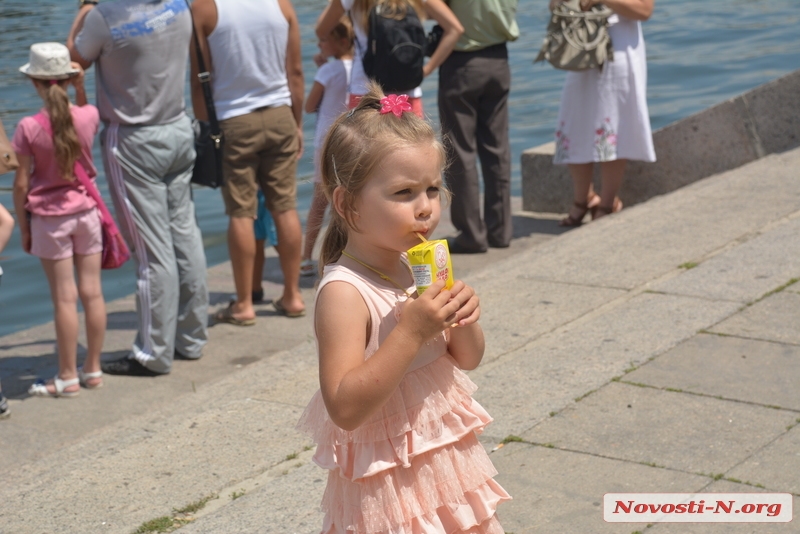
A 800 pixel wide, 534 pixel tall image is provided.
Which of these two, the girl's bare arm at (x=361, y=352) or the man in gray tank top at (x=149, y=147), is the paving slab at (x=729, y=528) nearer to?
the girl's bare arm at (x=361, y=352)

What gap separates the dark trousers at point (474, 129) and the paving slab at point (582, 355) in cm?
214

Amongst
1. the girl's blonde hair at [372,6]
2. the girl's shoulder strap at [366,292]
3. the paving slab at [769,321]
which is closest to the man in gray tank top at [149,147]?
the girl's blonde hair at [372,6]

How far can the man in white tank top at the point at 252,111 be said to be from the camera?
5539 millimetres

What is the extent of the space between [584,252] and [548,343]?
143 cm

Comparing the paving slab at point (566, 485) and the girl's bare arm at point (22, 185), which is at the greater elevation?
the girl's bare arm at point (22, 185)

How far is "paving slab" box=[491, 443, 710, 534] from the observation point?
2914 millimetres

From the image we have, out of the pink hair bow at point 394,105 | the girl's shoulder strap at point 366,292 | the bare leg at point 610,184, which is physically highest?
the pink hair bow at point 394,105

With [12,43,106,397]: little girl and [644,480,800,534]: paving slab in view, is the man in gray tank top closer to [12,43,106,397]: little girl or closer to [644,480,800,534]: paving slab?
[12,43,106,397]: little girl

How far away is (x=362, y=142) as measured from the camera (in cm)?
215

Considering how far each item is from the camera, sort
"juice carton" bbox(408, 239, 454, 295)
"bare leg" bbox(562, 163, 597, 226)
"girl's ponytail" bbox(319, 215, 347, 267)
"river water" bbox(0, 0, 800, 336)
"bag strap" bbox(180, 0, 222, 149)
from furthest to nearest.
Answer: "river water" bbox(0, 0, 800, 336) < "bare leg" bbox(562, 163, 597, 226) < "bag strap" bbox(180, 0, 222, 149) < "girl's ponytail" bbox(319, 215, 347, 267) < "juice carton" bbox(408, 239, 454, 295)

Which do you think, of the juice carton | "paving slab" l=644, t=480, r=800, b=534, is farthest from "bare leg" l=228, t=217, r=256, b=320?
the juice carton

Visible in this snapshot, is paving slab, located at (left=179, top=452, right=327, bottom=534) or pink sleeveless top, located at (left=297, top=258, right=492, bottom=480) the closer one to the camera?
pink sleeveless top, located at (left=297, top=258, right=492, bottom=480)

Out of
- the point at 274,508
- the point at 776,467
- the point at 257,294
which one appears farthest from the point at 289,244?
the point at 776,467

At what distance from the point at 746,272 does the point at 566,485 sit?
7.47 ft
